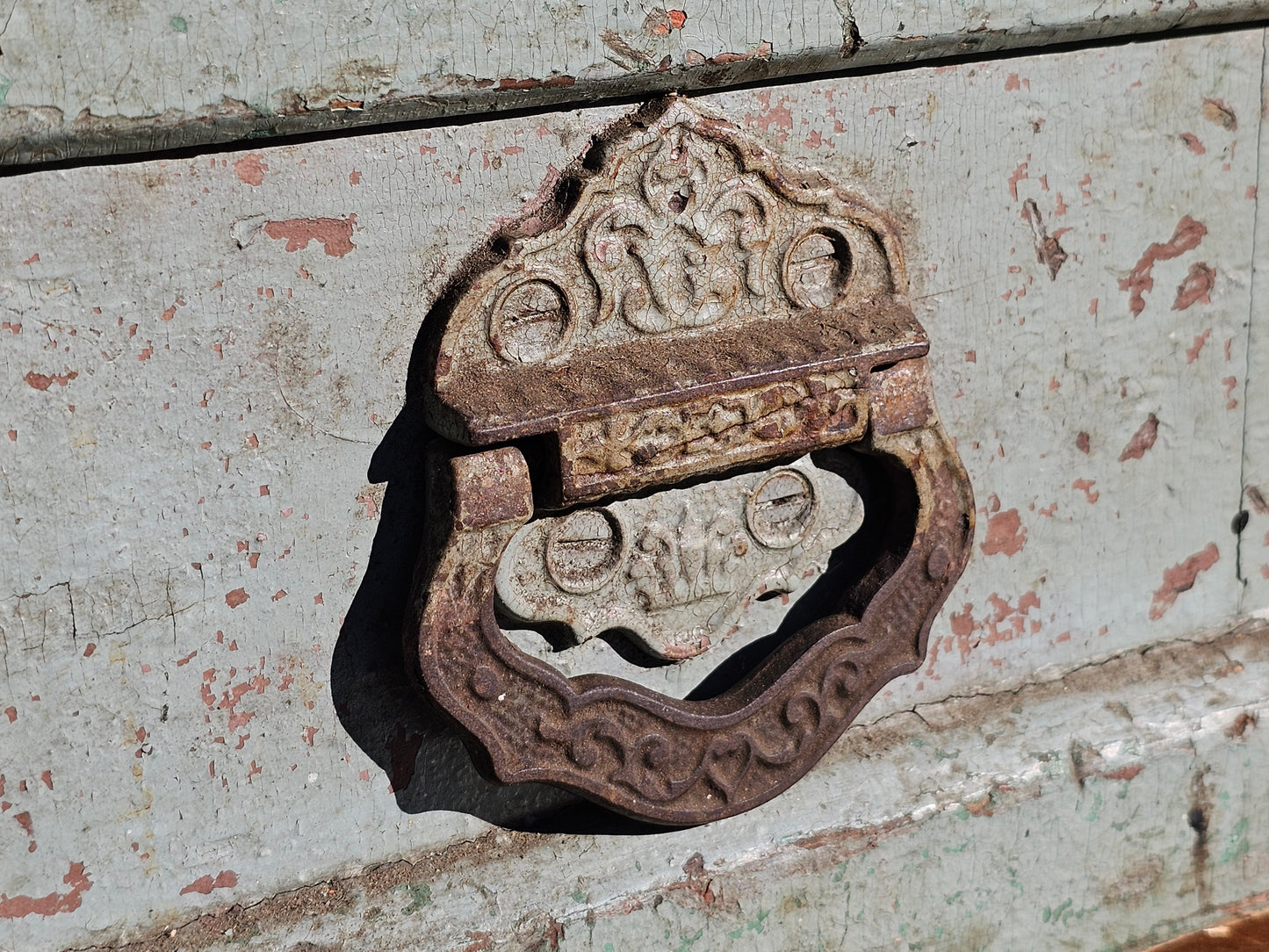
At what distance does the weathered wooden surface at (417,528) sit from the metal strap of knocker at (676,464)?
2.6 inches

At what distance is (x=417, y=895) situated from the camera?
4.48ft

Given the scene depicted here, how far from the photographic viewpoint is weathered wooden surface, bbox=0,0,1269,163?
0.99 metres

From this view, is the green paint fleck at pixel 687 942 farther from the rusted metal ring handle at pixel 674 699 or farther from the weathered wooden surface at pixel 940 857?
the rusted metal ring handle at pixel 674 699

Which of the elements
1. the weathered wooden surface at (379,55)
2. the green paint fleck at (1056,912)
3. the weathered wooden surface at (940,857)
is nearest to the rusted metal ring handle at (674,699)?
the weathered wooden surface at (940,857)

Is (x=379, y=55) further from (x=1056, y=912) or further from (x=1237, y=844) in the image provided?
(x=1237, y=844)

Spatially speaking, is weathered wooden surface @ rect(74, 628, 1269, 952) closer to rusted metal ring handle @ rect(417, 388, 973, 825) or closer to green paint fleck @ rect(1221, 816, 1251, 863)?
green paint fleck @ rect(1221, 816, 1251, 863)

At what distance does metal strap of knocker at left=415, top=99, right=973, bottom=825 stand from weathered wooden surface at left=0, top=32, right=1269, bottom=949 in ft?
0.22

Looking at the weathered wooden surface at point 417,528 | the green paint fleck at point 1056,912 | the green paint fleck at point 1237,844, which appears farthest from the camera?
the green paint fleck at point 1237,844

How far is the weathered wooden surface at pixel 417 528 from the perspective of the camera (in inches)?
43.9

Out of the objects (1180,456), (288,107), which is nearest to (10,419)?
(288,107)

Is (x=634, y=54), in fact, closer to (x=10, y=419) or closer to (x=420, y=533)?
(x=420, y=533)

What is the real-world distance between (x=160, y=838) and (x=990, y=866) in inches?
38.5

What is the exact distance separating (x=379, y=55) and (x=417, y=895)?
2.76 feet

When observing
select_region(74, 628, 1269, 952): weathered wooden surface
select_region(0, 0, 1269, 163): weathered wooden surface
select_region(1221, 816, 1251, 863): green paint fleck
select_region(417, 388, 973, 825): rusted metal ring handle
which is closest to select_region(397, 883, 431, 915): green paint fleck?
select_region(74, 628, 1269, 952): weathered wooden surface
